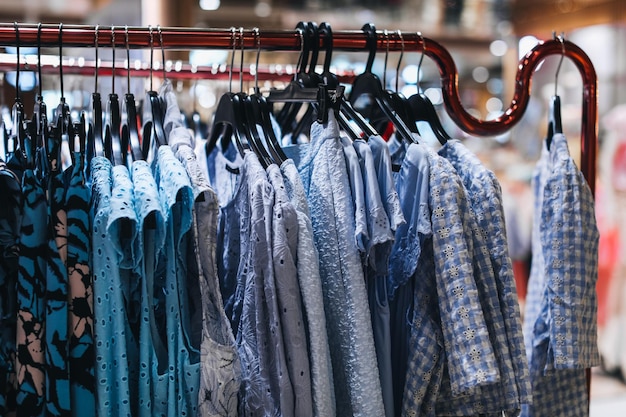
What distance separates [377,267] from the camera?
0.91 meters

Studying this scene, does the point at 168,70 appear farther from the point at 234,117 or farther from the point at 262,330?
the point at 262,330

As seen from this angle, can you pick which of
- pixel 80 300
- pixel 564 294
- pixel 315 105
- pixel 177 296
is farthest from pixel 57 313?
pixel 564 294

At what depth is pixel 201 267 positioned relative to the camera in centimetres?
86

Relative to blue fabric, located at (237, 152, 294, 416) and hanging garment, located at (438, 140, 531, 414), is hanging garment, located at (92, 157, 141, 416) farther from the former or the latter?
hanging garment, located at (438, 140, 531, 414)

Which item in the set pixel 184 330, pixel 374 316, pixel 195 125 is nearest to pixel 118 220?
pixel 184 330

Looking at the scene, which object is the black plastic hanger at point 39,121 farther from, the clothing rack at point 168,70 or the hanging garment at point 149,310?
the clothing rack at point 168,70

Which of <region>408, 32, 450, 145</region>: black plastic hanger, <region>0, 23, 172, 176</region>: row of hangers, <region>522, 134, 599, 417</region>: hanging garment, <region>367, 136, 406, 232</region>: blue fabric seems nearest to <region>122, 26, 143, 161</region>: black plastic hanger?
<region>0, 23, 172, 176</region>: row of hangers

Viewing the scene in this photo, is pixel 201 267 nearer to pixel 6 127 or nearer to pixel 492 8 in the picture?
pixel 6 127

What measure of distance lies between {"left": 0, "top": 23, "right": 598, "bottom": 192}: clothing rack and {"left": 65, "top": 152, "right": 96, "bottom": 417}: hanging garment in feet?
0.74

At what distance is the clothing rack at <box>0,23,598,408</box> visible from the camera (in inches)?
37.4

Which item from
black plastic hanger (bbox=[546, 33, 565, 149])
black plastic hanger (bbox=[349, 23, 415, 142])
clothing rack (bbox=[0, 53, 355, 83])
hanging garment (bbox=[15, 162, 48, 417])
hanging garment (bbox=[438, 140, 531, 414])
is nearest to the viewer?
hanging garment (bbox=[15, 162, 48, 417])

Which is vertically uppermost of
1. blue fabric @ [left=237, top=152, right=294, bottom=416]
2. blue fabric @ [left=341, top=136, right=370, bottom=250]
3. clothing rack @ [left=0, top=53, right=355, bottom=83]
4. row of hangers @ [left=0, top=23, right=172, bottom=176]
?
clothing rack @ [left=0, top=53, right=355, bottom=83]

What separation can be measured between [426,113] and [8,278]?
0.65 meters

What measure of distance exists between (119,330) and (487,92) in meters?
3.63
